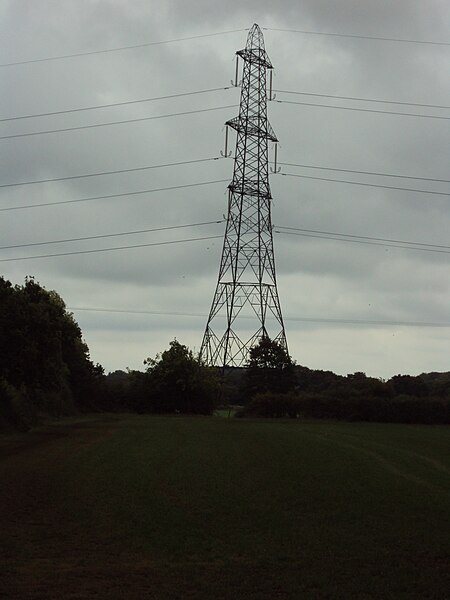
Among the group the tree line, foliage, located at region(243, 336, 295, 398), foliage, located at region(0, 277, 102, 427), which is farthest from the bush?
foliage, located at region(243, 336, 295, 398)

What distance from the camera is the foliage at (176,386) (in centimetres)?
9025

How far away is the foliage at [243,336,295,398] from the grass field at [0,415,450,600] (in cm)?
5994

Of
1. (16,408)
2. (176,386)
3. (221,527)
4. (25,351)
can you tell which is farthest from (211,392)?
(221,527)

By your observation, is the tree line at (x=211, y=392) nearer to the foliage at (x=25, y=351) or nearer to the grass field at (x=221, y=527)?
the foliage at (x=25, y=351)

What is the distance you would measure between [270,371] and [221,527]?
251 feet

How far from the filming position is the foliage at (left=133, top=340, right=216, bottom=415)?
90.2m

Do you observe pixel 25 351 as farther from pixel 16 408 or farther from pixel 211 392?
pixel 211 392

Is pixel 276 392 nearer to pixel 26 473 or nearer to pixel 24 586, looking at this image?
pixel 26 473

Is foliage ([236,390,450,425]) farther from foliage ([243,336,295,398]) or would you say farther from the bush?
the bush

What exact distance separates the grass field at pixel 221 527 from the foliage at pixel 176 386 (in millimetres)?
58452

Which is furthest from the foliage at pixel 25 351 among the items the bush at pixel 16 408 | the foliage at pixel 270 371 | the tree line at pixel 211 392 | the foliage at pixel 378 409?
the foliage at pixel 270 371

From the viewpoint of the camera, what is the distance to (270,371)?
92.3m

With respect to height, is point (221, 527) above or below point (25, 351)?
below

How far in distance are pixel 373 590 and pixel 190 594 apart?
106 inches
